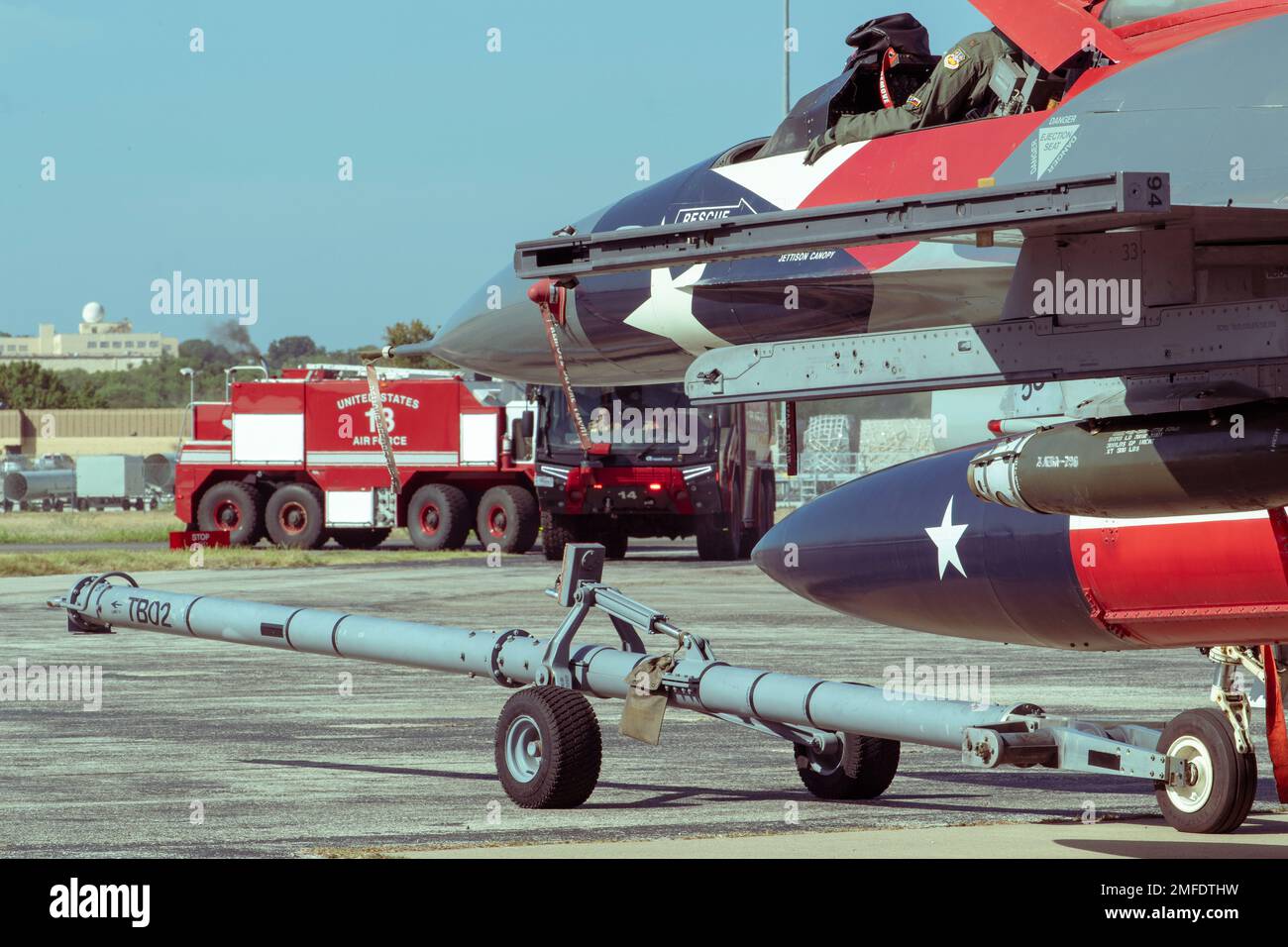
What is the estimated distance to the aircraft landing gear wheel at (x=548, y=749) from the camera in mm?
9820

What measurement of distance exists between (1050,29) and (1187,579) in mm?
2939

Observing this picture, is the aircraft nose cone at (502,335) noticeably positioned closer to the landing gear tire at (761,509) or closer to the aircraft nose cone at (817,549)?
the aircraft nose cone at (817,549)

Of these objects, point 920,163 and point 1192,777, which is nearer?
point 1192,777

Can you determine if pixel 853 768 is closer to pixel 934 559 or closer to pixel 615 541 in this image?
pixel 934 559

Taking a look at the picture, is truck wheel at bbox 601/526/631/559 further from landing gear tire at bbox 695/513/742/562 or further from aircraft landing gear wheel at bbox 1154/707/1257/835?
aircraft landing gear wheel at bbox 1154/707/1257/835

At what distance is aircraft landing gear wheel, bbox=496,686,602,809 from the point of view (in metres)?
9.82

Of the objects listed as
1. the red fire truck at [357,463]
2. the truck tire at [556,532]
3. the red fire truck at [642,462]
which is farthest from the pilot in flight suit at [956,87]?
the red fire truck at [357,463]

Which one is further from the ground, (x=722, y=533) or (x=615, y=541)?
(x=722, y=533)

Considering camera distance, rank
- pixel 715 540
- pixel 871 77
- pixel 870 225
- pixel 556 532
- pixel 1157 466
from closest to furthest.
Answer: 1. pixel 870 225
2. pixel 1157 466
3. pixel 871 77
4. pixel 556 532
5. pixel 715 540

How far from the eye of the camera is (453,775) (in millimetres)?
11172

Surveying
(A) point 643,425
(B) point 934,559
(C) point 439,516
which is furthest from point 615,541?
(B) point 934,559

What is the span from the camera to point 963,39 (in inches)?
396

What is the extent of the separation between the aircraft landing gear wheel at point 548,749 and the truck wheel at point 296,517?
26072 millimetres

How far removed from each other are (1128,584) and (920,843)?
2.02 m
